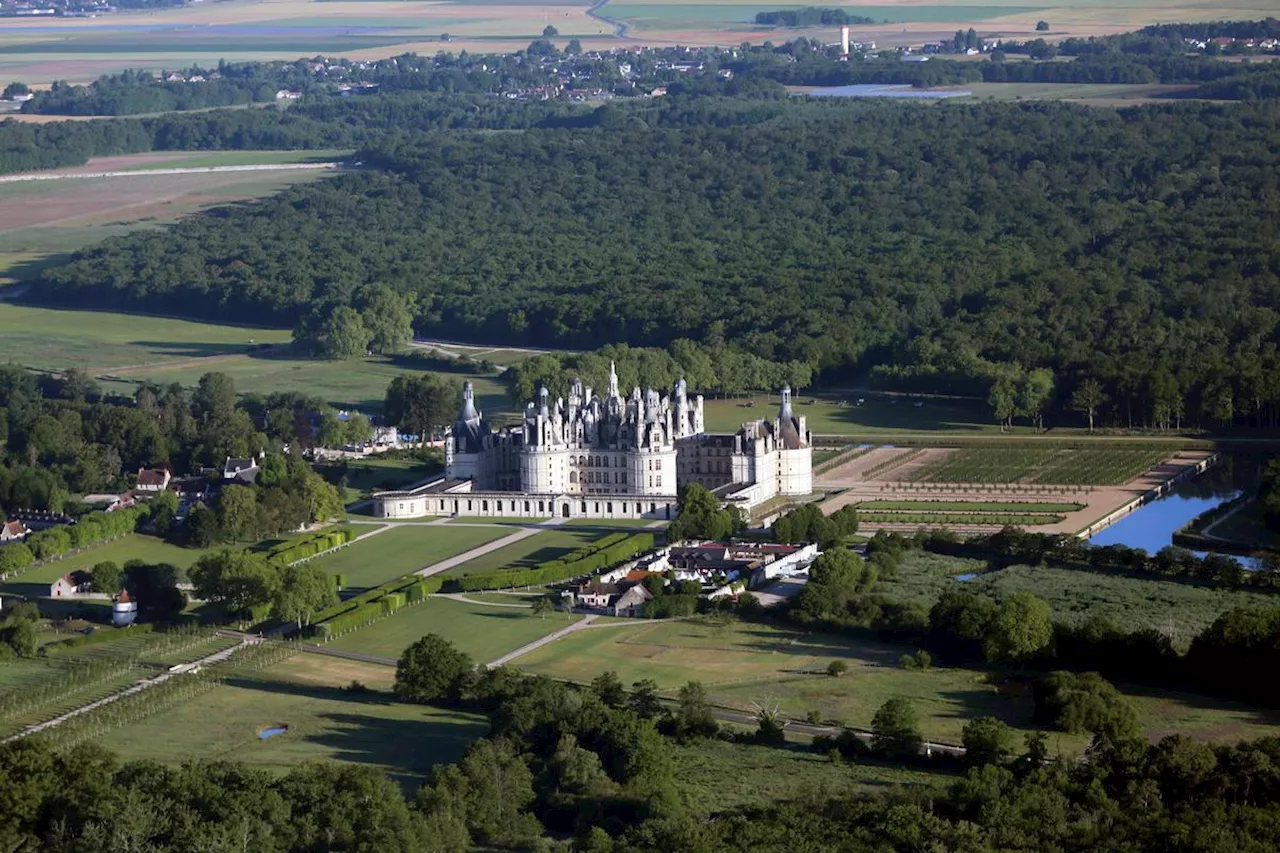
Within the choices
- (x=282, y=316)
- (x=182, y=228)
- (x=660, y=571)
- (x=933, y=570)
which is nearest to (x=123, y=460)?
(x=660, y=571)

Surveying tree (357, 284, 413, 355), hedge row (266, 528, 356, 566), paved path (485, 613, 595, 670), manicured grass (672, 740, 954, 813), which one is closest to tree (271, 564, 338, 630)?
hedge row (266, 528, 356, 566)

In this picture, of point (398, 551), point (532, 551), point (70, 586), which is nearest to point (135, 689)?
point (70, 586)

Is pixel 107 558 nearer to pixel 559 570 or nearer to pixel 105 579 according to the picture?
pixel 105 579

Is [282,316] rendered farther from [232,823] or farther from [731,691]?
[232,823]

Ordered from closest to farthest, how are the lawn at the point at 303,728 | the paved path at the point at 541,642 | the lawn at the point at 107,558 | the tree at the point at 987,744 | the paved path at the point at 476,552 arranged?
the tree at the point at 987,744
the lawn at the point at 303,728
the paved path at the point at 541,642
the lawn at the point at 107,558
the paved path at the point at 476,552

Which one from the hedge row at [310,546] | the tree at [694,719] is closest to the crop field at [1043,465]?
the hedge row at [310,546]

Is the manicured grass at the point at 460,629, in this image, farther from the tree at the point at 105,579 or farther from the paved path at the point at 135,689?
the tree at the point at 105,579
